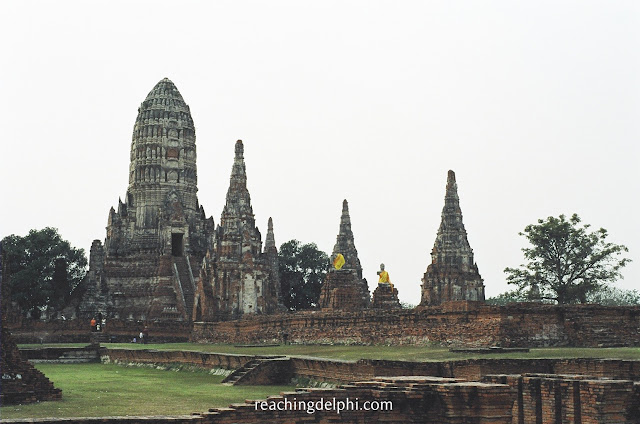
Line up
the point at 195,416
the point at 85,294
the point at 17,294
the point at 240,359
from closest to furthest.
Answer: the point at 195,416, the point at 240,359, the point at 85,294, the point at 17,294

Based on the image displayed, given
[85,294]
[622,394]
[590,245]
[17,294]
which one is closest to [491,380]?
[622,394]

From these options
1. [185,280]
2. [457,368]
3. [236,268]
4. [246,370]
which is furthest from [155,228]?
[457,368]

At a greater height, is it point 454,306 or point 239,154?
point 239,154

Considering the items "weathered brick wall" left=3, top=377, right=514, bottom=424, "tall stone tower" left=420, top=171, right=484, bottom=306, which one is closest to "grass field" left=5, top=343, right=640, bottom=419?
"weathered brick wall" left=3, top=377, right=514, bottom=424

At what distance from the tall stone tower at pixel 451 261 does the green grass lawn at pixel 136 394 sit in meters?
19.7

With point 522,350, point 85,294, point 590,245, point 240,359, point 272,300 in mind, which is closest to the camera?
point 522,350

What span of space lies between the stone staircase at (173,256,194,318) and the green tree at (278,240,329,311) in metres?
14.8

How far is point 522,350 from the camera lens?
55.5ft

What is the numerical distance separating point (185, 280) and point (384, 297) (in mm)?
21178

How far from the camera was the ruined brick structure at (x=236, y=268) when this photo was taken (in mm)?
41500

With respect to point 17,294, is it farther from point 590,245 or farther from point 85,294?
point 590,245

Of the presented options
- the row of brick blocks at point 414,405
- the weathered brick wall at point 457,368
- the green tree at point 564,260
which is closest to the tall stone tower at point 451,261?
the green tree at point 564,260

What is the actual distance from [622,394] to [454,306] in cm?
1017

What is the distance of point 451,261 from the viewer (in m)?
40.2
